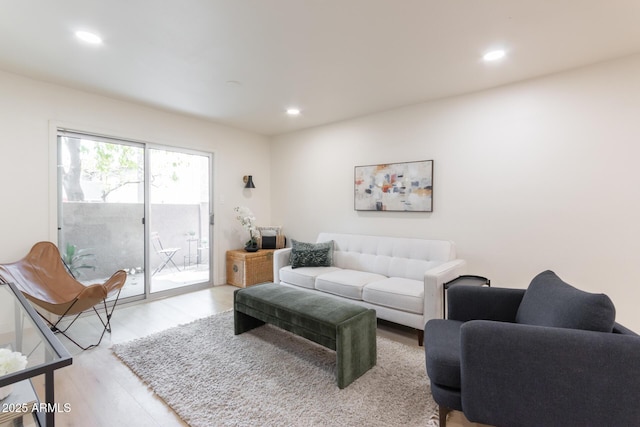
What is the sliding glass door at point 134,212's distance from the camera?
10.9 feet

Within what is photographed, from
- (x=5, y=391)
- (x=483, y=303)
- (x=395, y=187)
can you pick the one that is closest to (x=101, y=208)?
(x=5, y=391)

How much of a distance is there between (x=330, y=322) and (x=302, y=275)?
4.94ft

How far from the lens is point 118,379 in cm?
212

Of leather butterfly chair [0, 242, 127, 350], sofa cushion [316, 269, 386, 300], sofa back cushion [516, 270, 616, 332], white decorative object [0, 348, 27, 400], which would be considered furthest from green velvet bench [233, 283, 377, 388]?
white decorative object [0, 348, 27, 400]

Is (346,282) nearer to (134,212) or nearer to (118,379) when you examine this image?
(118,379)

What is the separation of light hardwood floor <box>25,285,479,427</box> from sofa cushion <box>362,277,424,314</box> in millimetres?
334

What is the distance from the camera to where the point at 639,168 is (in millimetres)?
2465

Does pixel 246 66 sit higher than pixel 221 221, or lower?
higher

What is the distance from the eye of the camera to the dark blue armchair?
120cm

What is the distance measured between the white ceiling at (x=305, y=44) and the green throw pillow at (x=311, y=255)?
72.7 inches

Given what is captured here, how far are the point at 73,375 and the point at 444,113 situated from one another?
4230mm

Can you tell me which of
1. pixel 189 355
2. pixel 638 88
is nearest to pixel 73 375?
pixel 189 355

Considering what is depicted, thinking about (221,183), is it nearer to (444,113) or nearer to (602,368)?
(444,113)

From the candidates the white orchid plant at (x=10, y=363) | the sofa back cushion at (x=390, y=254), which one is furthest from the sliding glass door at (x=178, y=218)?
the white orchid plant at (x=10, y=363)
